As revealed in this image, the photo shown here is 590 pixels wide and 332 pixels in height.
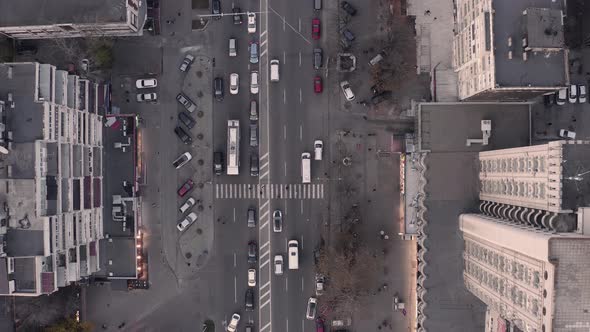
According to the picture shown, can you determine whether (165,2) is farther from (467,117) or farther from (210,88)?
(467,117)

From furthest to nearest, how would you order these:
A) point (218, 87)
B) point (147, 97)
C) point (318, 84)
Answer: point (147, 97), point (218, 87), point (318, 84)

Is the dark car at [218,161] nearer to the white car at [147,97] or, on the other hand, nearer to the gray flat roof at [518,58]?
the white car at [147,97]

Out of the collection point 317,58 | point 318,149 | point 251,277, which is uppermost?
point 317,58

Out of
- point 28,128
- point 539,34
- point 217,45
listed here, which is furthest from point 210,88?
point 539,34

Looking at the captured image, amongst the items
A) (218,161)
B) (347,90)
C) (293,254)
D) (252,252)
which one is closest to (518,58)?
(347,90)

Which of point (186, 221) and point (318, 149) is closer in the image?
point (318, 149)

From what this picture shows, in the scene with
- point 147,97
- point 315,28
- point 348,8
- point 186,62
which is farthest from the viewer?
point 147,97

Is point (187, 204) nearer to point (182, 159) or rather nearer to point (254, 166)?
point (182, 159)
